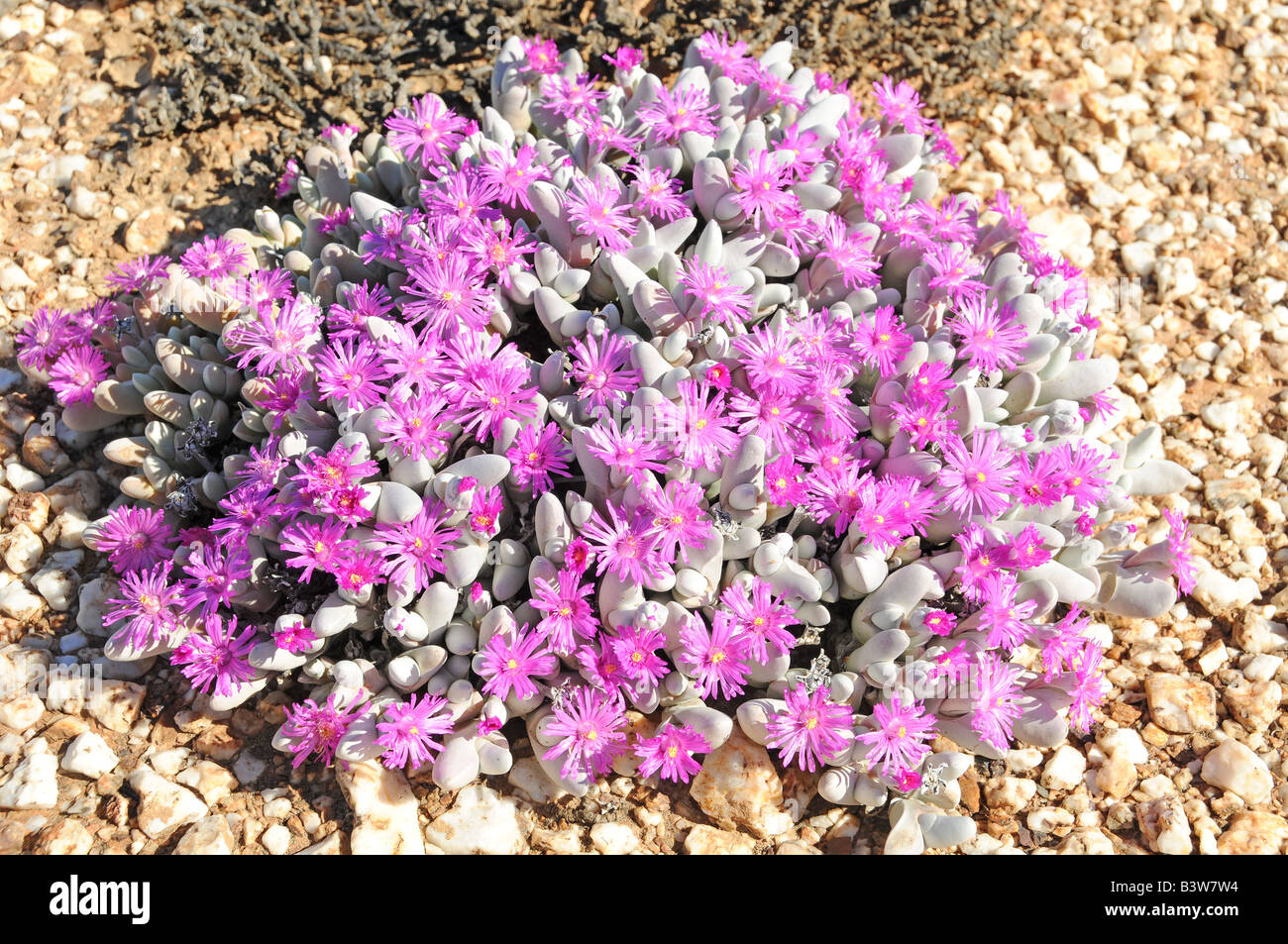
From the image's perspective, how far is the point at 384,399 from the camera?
2.75 meters

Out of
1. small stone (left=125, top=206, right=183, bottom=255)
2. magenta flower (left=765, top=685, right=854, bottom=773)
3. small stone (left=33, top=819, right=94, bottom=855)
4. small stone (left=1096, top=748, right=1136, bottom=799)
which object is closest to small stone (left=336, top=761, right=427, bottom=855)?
small stone (left=33, top=819, right=94, bottom=855)

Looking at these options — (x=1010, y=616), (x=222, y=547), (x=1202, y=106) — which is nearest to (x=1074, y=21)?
(x=1202, y=106)

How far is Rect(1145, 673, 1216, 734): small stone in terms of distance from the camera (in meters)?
2.92

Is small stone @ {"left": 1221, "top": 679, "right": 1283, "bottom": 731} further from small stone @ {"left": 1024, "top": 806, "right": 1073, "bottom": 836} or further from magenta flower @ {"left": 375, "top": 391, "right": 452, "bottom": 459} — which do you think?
magenta flower @ {"left": 375, "top": 391, "right": 452, "bottom": 459}

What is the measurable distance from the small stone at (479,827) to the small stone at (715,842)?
43 centimetres

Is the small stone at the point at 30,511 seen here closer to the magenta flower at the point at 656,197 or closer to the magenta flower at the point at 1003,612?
the magenta flower at the point at 656,197

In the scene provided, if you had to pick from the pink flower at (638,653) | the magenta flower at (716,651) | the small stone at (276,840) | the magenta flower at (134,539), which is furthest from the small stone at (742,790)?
the magenta flower at (134,539)

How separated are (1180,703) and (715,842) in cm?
143

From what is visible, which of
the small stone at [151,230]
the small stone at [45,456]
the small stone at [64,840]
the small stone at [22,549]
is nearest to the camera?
the small stone at [64,840]

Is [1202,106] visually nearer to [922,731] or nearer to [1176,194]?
[1176,194]

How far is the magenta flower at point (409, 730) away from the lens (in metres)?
2.50

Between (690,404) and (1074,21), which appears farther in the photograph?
(1074,21)

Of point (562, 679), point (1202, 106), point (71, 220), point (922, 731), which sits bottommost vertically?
point (71, 220)

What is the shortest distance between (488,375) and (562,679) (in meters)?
0.82
